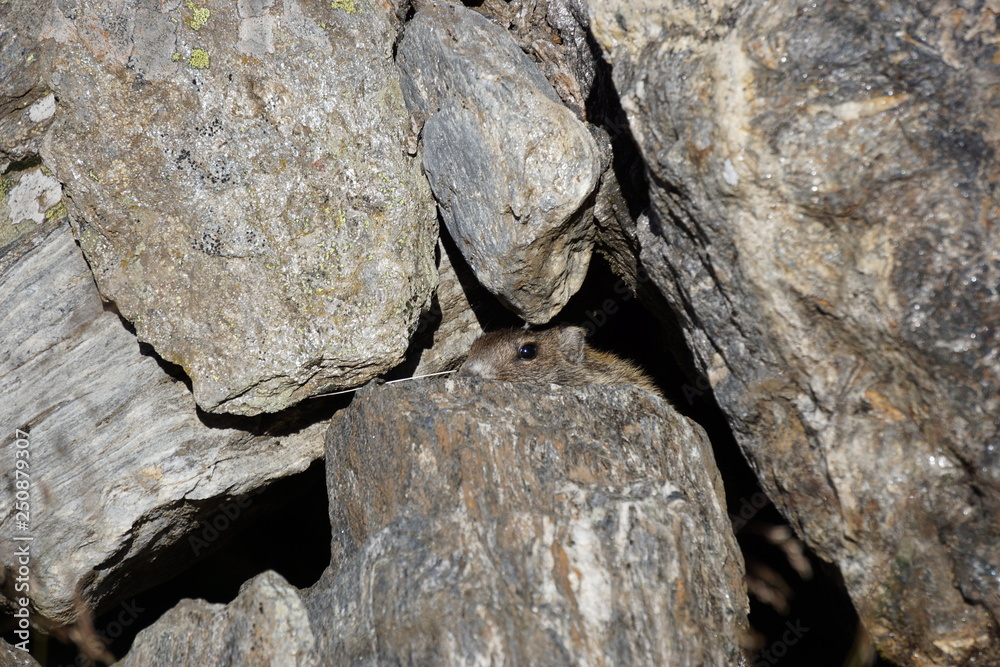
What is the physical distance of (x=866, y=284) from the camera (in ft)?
8.76

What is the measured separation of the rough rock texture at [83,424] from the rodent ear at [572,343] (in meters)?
2.39

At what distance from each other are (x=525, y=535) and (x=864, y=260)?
5.66 feet

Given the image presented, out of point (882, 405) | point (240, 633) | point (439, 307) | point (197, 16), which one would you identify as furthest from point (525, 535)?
point (197, 16)

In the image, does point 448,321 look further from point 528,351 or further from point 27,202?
point 27,202

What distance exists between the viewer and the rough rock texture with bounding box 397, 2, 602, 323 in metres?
3.50

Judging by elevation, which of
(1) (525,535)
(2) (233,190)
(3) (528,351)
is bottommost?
(3) (528,351)

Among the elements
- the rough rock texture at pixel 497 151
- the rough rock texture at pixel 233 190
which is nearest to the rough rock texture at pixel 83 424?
the rough rock texture at pixel 233 190

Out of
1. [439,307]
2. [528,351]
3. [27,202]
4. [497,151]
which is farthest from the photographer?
[528,351]

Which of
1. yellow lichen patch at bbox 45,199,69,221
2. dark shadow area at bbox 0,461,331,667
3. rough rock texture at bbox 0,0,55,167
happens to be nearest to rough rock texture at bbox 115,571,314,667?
dark shadow area at bbox 0,461,331,667

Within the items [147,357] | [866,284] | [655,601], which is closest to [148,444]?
[147,357]

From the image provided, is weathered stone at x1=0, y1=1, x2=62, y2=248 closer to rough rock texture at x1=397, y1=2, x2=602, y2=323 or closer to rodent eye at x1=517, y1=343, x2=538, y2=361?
rough rock texture at x1=397, y1=2, x2=602, y2=323

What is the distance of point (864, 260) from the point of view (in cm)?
267

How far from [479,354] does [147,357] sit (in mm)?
2005

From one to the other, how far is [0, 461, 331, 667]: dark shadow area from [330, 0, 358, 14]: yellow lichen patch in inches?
102
